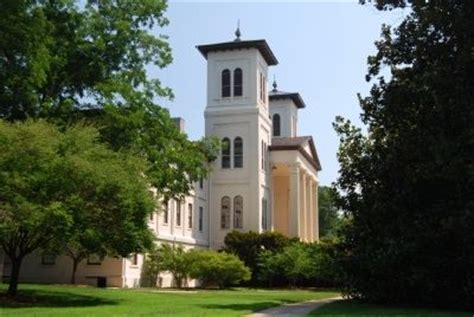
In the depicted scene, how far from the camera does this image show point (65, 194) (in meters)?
21.1

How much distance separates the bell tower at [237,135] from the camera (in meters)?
54.2

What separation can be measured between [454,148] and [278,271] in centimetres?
2642

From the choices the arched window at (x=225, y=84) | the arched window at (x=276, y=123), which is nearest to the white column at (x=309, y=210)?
the arched window at (x=276, y=123)

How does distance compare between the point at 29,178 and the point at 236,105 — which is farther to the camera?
the point at 236,105

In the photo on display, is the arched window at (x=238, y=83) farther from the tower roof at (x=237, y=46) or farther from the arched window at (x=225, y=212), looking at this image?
the arched window at (x=225, y=212)

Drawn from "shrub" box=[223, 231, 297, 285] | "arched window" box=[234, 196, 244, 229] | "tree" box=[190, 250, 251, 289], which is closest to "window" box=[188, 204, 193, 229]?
"shrub" box=[223, 231, 297, 285]

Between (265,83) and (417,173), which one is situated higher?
(265,83)

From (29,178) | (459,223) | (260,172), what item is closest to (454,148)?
(459,223)

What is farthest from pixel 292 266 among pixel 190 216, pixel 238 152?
pixel 238 152

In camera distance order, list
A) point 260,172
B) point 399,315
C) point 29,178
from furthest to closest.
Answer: point 260,172, point 29,178, point 399,315

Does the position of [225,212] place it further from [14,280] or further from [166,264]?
[14,280]

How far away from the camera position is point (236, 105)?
55.2m

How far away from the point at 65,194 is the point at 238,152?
3418 cm

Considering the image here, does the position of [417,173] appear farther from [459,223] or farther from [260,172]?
[260,172]
